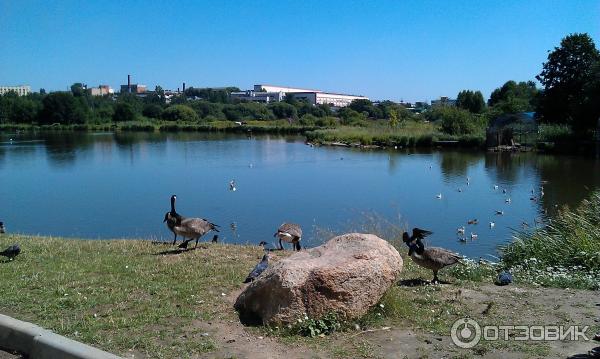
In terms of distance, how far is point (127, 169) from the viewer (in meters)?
41.6

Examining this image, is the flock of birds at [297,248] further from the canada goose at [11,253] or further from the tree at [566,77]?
the tree at [566,77]

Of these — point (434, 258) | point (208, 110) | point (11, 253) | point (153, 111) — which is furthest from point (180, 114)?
point (434, 258)

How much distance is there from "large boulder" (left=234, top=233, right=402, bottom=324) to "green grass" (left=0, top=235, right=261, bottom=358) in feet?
1.69

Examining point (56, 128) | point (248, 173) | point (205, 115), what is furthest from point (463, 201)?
point (205, 115)

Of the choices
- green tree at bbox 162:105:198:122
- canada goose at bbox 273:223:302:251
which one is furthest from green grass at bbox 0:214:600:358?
green tree at bbox 162:105:198:122

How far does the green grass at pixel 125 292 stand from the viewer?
5613 millimetres

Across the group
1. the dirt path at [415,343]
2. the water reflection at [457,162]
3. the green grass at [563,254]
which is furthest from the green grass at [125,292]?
the water reflection at [457,162]

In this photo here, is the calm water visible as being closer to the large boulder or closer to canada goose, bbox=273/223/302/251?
canada goose, bbox=273/223/302/251

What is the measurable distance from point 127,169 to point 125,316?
1471 inches

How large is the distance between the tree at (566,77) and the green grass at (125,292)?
167 ft

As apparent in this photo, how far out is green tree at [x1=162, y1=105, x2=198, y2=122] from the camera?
126625mm

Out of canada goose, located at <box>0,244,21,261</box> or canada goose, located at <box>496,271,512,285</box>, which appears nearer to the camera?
canada goose, located at <box>496,271,512,285</box>

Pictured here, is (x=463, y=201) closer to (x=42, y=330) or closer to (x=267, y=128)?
(x=42, y=330)

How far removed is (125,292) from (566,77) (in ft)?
192
